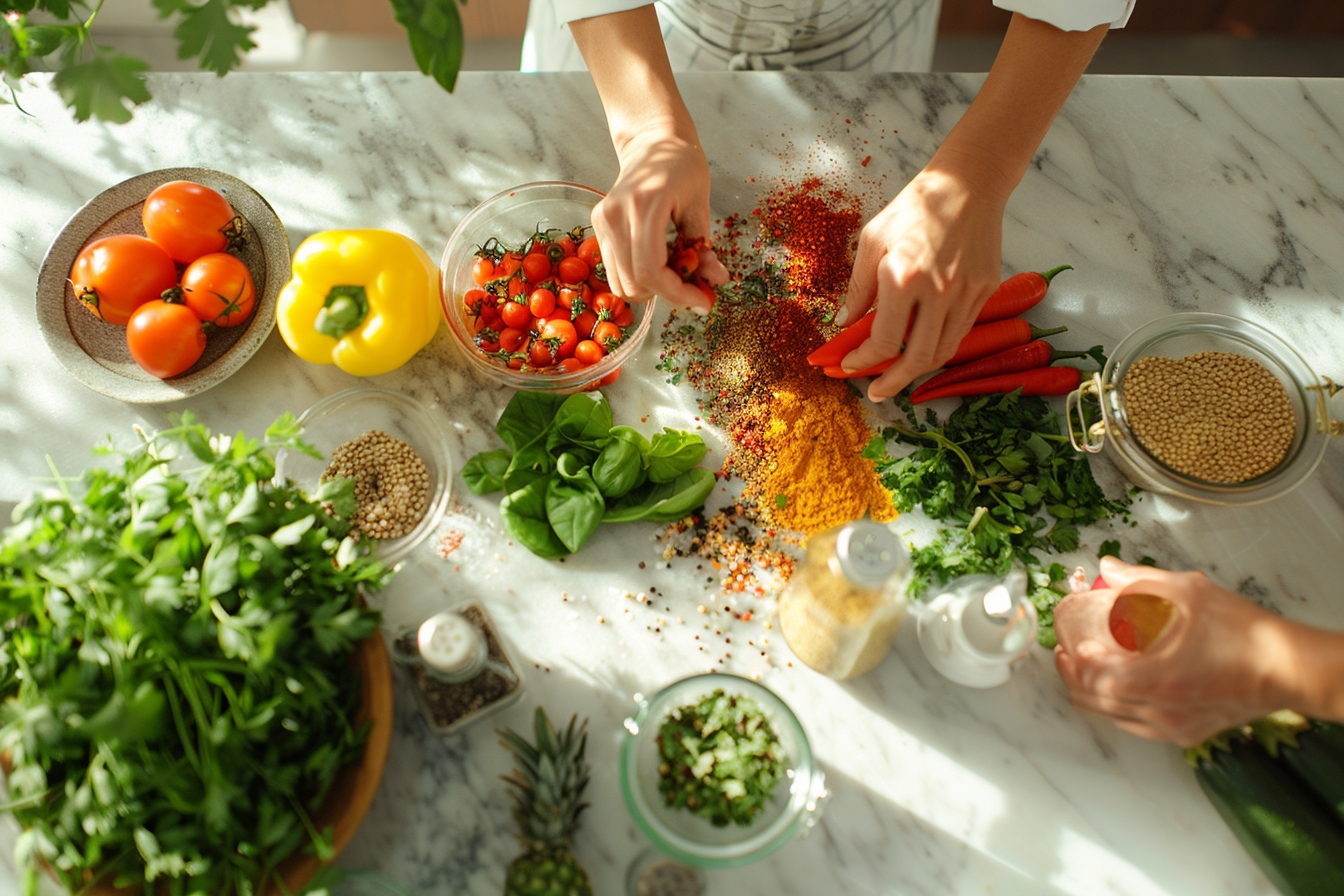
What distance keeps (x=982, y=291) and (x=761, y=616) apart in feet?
1.66

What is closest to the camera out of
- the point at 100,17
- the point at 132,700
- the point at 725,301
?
the point at 132,700

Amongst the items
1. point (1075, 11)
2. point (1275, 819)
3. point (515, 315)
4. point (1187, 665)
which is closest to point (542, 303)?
point (515, 315)

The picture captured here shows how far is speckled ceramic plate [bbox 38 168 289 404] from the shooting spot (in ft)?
3.59

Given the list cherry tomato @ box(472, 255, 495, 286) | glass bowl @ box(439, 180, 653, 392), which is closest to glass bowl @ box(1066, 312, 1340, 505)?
glass bowl @ box(439, 180, 653, 392)

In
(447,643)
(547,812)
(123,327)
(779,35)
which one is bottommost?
(547,812)

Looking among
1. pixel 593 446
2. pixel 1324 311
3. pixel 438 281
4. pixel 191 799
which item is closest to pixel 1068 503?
→ pixel 1324 311

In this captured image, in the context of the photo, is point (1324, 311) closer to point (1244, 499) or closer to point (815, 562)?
point (1244, 499)

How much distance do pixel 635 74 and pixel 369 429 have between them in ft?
2.00

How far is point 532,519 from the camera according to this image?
1.05 meters

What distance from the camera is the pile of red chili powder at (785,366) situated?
1091mm

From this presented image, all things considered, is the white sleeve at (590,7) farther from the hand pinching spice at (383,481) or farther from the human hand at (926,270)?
the hand pinching spice at (383,481)

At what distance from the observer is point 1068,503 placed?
1.08 metres

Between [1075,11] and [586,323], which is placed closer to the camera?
[1075,11]

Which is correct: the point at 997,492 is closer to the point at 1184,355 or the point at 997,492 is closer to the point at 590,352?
the point at 1184,355
